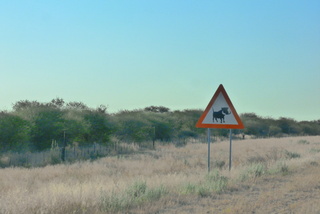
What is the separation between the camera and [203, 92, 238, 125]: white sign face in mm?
12711

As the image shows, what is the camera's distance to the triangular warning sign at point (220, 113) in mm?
12711

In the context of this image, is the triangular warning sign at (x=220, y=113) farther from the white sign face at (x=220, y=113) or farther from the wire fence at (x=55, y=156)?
the wire fence at (x=55, y=156)

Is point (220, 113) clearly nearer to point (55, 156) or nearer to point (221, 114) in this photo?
point (221, 114)

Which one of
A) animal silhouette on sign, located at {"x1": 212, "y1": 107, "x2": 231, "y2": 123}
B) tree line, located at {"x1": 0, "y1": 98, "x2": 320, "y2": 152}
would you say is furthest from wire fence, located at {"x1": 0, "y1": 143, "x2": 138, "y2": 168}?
animal silhouette on sign, located at {"x1": 212, "y1": 107, "x2": 231, "y2": 123}

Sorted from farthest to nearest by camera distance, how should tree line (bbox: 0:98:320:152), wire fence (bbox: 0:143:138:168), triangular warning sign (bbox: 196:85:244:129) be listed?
tree line (bbox: 0:98:320:152) → wire fence (bbox: 0:143:138:168) → triangular warning sign (bbox: 196:85:244:129)

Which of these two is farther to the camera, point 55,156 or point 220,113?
point 55,156

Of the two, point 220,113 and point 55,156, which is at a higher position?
point 220,113

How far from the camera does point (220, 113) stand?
41.8 ft

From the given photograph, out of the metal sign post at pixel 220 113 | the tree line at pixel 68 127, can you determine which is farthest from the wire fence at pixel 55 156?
the metal sign post at pixel 220 113

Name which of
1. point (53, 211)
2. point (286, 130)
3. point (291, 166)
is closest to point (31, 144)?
point (291, 166)

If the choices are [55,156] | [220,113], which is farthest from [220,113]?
[55,156]

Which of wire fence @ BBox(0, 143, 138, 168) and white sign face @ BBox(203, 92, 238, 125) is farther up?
white sign face @ BBox(203, 92, 238, 125)

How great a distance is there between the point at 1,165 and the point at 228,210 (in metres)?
20.4

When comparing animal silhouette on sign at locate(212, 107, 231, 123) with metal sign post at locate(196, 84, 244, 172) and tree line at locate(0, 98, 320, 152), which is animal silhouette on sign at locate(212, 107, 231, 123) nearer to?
metal sign post at locate(196, 84, 244, 172)
